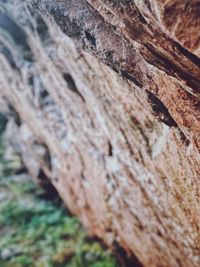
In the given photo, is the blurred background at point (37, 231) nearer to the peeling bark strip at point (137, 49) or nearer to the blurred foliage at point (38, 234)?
the blurred foliage at point (38, 234)

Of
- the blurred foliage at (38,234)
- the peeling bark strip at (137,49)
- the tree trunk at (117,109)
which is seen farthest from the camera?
the blurred foliage at (38,234)

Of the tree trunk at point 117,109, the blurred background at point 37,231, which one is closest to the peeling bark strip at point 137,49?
the tree trunk at point 117,109

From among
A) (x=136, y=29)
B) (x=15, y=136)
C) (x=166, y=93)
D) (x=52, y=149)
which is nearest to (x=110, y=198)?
(x=52, y=149)

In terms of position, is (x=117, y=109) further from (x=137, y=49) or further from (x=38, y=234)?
(x=38, y=234)

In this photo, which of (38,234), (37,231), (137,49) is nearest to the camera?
(137,49)

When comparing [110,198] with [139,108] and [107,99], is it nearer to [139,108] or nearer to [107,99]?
[107,99]

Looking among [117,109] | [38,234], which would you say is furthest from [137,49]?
[38,234]
